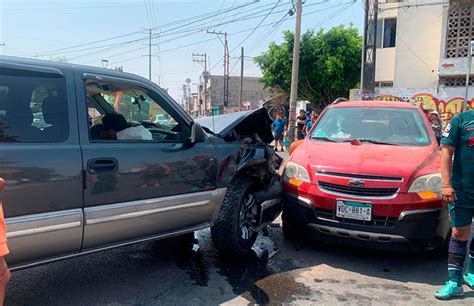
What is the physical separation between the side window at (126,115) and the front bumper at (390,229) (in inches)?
65.5

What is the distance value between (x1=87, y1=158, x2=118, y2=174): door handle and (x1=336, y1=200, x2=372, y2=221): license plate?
7.15 feet

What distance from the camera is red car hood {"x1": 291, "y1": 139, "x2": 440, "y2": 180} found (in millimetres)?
3951

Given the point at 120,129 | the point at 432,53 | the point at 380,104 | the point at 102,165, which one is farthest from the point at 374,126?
the point at 432,53

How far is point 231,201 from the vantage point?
3.94m

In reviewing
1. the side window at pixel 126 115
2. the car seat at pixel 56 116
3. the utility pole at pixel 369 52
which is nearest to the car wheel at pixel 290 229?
the side window at pixel 126 115

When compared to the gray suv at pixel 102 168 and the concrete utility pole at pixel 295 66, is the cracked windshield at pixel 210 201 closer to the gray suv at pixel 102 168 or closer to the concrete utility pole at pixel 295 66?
the gray suv at pixel 102 168

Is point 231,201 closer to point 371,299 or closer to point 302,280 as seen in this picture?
point 302,280

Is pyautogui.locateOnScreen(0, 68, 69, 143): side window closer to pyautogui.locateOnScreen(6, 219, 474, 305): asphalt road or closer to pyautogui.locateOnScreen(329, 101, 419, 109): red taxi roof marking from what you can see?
pyautogui.locateOnScreen(6, 219, 474, 305): asphalt road

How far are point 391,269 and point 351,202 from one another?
81cm

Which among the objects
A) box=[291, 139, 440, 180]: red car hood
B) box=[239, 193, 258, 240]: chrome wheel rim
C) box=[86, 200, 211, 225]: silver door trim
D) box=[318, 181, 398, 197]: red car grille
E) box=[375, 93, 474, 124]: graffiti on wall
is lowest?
box=[239, 193, 258, 240]: chrome wheel rim

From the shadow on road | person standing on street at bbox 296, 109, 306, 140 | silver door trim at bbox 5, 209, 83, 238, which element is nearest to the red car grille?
the shadow on road

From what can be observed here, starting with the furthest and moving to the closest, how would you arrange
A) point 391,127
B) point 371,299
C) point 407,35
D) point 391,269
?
point 407,35 → point 391,127 → point 391,269 → point 371,299

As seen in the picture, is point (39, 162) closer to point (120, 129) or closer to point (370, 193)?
point (120, 129)

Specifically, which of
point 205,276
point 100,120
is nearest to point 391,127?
point 205,276
